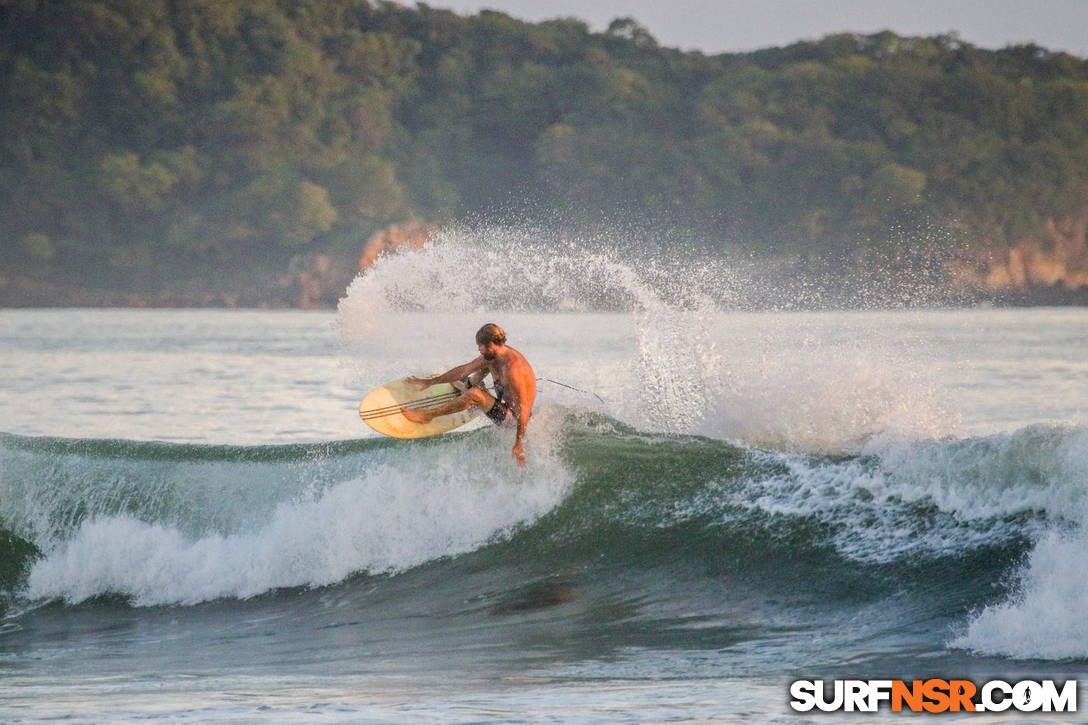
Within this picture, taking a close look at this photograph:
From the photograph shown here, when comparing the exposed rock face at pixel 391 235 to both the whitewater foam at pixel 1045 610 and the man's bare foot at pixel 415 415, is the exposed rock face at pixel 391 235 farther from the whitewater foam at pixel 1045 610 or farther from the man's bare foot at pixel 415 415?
the whitewater foam at pixel 1045 610

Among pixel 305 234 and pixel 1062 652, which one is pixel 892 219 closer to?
pixel 305 234

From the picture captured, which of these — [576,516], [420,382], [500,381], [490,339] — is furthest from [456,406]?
[576,516]

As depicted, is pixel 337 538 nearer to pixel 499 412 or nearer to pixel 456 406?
pixel 456 406

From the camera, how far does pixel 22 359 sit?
35.0 meters

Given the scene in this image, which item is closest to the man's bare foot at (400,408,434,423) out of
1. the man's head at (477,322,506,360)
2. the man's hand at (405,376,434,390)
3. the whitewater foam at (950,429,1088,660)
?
the man's hand at (405,376,434,390)

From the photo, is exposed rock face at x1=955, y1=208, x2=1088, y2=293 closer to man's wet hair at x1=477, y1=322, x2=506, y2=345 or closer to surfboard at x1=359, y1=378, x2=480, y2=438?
surfboard at x1=359, y1=378, x2=480, y2=438

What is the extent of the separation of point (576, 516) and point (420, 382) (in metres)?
1.84

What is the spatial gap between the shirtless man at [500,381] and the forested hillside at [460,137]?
72.8m

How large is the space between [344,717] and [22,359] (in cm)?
2934

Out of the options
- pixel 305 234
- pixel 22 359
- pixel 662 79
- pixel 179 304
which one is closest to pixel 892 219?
pixel 662 79

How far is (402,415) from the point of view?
13.2m

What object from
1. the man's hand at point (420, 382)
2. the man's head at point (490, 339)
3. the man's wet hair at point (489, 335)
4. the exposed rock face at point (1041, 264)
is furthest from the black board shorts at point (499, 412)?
the exposed rock face at point (1041, 264)

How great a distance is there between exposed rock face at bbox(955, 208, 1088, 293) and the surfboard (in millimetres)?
77338

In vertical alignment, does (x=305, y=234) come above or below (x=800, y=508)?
above
